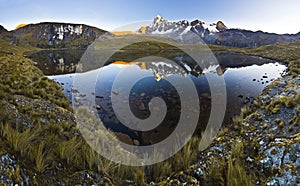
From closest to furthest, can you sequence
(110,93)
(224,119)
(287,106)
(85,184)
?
1. (85,184)
2. (287,106)
3. (224,119)
4. (110,93)

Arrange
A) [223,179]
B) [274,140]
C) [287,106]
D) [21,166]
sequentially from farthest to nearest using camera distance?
[287,106], [274,140], [223,179], [21,166]

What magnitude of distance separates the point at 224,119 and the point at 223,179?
8.55m

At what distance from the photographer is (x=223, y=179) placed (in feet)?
17.4

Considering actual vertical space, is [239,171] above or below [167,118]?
above

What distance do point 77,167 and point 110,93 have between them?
16.6 m

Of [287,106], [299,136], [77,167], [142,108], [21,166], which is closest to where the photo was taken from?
[21,166]

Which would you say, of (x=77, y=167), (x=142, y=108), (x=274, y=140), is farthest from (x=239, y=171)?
(x=142, y=108)

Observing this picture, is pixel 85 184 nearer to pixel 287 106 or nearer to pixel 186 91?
pixel 287 106

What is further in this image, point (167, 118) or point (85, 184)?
point (167, 118)

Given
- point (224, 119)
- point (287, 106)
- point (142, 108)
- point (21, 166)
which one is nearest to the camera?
point (21, 166)

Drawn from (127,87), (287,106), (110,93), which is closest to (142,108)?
(110,93)

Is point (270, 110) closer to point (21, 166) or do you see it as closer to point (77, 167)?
point (77, 167)

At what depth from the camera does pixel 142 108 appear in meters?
16.2

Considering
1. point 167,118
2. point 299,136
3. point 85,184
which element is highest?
point 299,136
